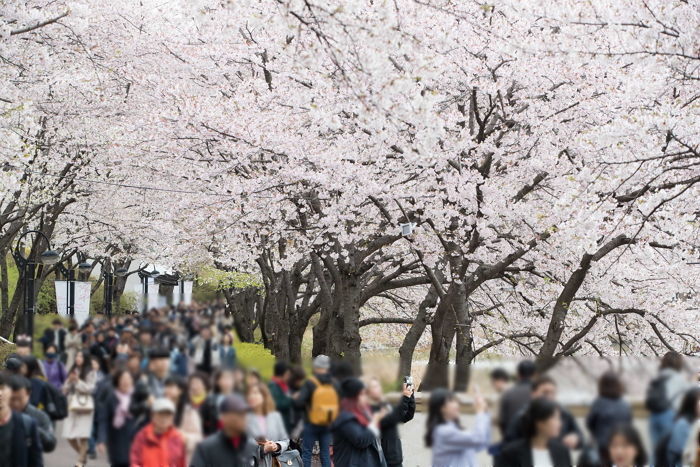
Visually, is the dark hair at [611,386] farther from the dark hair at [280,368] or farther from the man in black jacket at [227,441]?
the dark hair at [280,368]

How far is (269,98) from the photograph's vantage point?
14320 mm

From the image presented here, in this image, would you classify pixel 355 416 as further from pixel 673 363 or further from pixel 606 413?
pixel 673 363

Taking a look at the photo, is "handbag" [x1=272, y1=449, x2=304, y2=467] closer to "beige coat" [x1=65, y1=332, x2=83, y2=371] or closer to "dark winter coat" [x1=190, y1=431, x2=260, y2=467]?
"beige coat" [x1=65, y1=332, x2=83, y2=371]

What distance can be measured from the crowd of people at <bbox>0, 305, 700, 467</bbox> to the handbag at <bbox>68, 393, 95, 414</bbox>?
10mm

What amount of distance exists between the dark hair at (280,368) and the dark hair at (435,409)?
81cm

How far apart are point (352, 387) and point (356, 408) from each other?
0.39 feet

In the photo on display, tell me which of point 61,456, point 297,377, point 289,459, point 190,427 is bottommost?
point 289,459

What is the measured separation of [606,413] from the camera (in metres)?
3.54

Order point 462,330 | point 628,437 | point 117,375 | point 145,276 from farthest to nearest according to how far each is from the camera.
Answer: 1. point 462,330
2. point 145,276
3. point 117,375
4. point 628,437

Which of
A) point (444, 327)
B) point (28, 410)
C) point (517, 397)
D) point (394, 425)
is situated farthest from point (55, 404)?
point (444, 327)

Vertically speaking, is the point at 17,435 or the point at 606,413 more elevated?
the point at 606,413

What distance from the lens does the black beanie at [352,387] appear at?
4660 mm

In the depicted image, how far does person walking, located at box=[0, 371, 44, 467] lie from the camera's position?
16.6 ft

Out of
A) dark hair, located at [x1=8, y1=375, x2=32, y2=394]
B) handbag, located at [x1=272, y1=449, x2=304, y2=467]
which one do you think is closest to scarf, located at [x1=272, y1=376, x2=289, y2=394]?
dark hair, located at [x1=8, y1=375, x2=32, y2=394]
